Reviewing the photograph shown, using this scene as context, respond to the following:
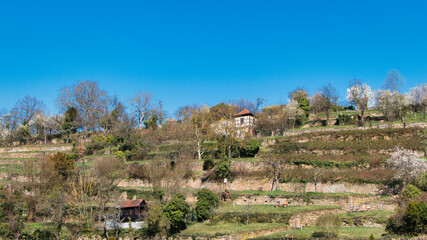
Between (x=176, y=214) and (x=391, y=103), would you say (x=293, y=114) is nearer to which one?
(x=391, y=103)

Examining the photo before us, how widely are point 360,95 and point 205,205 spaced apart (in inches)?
1343

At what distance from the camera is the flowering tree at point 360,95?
51.2 meters

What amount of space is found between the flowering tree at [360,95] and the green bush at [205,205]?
30.8 meters

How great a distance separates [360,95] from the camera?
52.7 m

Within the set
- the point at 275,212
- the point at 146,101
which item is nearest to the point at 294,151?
the point at 275,212

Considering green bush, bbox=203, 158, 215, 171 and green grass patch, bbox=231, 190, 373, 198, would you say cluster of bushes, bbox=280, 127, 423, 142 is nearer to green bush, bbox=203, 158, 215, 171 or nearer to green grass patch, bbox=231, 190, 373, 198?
green bush, bbox=203, 158, 215, 171

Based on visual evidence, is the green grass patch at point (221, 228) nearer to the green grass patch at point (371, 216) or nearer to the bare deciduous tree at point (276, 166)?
the green grass patch at point (371, 216)

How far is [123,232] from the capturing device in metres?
28.6

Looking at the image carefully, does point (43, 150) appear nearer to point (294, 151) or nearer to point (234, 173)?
point (234, 173)

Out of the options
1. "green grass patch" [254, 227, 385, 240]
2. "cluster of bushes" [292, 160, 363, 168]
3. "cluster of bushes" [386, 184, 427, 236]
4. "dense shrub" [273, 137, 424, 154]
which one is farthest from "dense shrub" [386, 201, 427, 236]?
"dense shrub" [273, 137, 424, 154]

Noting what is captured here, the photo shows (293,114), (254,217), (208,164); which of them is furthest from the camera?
(293,114)

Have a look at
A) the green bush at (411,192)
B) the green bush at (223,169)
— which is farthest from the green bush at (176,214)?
the green bush at (411,192)

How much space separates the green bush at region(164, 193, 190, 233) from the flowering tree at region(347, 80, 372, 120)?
3366cm

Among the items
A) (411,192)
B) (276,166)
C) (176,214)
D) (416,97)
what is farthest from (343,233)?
(416,97)
